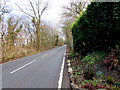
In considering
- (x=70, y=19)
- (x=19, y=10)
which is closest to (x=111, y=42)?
(x=70, y=19)

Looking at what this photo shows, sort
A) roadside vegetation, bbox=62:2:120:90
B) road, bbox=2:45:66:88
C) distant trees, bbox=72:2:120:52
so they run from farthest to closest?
distant trees, bbox=72:2:120:52 → road, bbox=2:45:66:88 → roadside vegetation, bbox=62:2:120:90

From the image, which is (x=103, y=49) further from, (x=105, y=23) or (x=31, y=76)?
(x=31, y=76)

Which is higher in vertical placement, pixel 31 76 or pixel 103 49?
pixel 103 49

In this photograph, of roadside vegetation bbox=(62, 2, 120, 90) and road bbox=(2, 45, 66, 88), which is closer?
roadside vegetation bbox=(62, 2, 120, 90)

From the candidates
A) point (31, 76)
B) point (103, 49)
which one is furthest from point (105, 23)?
point (31, 76)

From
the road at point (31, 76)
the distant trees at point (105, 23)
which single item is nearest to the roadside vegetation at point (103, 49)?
the distant trees at point (105, 23)

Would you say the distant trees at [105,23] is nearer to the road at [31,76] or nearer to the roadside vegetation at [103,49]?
the roadside vegetation at [103,49]

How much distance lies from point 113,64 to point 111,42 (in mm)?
1701

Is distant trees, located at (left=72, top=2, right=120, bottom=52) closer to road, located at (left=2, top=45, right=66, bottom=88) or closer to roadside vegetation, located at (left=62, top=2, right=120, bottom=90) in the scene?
roadside vegetation, located at (left=62, top=2, right=120, bottom=90)

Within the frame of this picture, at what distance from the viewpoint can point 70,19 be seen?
66.0 ft

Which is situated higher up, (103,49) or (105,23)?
(105,23)

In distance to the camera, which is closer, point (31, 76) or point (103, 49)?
point (31, 76)

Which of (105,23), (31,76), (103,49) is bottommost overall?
(31,76)

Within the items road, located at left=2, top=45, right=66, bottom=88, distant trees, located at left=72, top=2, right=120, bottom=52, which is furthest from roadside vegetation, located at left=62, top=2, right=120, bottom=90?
road, located at left=2, top=45, right=66, bottom=88
